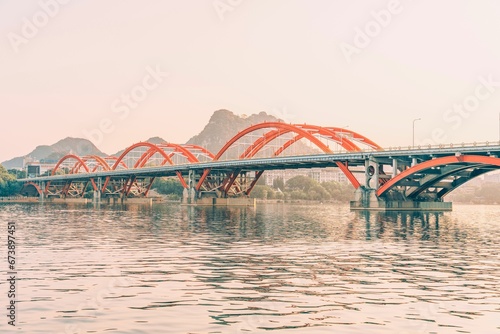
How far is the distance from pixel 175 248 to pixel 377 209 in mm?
73013

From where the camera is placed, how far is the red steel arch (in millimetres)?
90137

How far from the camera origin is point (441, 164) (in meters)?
95.8

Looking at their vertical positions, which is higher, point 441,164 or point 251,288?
point 441,164

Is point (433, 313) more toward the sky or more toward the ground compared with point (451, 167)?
more toward the ground

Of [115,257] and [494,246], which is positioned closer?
[115,257]

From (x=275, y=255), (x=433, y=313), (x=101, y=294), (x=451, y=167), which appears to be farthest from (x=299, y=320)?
(x=451, y=167)

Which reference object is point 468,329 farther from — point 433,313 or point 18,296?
point 18,296

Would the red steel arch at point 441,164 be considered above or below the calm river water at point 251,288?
above

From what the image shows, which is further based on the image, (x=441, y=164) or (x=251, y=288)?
(x=441, y=164)

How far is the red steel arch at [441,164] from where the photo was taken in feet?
296

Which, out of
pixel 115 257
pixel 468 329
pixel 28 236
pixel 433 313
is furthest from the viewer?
pixel 28 236

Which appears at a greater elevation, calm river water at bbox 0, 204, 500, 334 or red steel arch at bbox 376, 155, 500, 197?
red steel arch at bbox 376, 155, 500, 197

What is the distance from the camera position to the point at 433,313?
63.0 ft

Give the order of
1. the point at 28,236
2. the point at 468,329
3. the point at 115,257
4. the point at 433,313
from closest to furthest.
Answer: the point at 468,329
the point at 433,313
the point at 115,257
the point at 28,236
